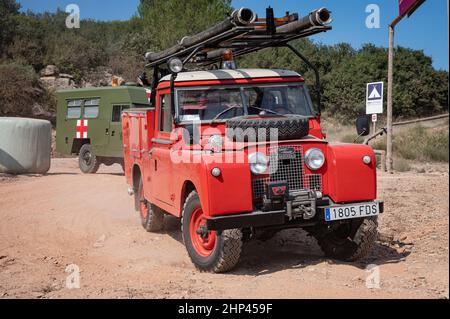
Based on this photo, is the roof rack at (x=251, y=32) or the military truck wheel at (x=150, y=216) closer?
the roof rack at (x=251, y=32)

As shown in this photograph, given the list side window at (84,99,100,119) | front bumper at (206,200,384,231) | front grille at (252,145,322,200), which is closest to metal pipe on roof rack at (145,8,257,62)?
front grille at (252,145,322,200)

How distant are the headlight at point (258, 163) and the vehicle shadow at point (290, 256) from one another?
105 centimetres

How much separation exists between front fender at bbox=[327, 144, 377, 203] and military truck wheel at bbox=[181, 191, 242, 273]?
112 centimetres

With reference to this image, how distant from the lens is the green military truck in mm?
15094

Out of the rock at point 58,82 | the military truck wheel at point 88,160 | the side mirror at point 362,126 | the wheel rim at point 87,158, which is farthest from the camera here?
the rock at point 58,82

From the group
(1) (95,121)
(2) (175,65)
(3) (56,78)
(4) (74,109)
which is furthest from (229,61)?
(3) (56,78)

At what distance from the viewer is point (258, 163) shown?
218 inches

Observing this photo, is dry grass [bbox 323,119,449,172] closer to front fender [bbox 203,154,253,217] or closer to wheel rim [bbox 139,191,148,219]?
wheel rim [bbox 139,191,148,219]

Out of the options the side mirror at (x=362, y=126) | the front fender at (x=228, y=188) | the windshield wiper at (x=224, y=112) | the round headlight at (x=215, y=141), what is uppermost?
the windshield wiper at (x=224, y=112)

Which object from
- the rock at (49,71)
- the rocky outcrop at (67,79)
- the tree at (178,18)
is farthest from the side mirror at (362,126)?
the rock at (49,71)

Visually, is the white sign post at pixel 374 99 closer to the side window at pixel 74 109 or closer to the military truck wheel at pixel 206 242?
the side window at pixel 74 109

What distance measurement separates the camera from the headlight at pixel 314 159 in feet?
18.9

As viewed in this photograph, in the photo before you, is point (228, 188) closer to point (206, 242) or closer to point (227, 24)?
point (206, 242)
